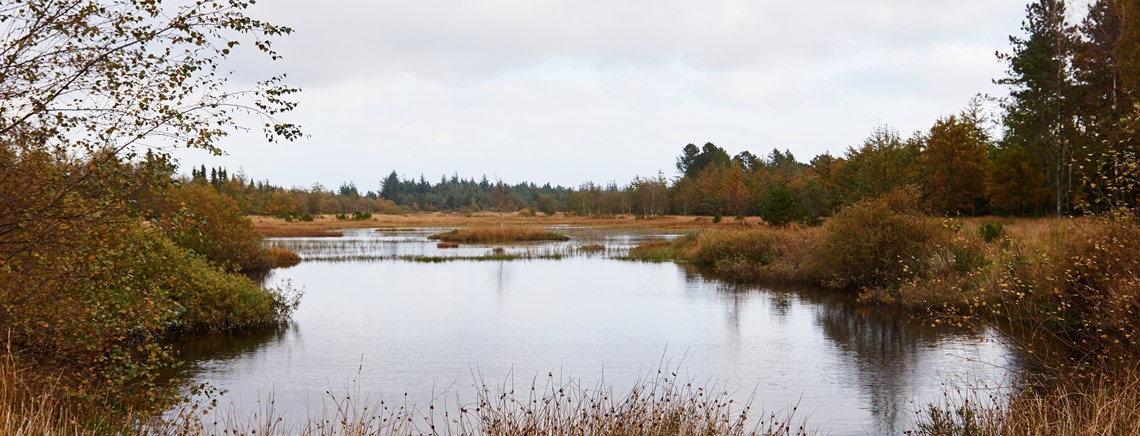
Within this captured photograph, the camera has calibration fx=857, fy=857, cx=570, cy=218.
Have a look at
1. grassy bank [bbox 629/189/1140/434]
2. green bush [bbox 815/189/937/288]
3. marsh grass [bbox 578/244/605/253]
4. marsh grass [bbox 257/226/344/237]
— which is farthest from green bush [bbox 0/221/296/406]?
marsh grass [bbox 257/226/344/237]

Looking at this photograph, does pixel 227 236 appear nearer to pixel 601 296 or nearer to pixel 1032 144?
pixel 601 296

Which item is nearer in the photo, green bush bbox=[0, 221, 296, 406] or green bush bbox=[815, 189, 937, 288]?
green bush bbox=[0, 221, 296, 406]

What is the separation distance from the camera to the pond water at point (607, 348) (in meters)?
15.8

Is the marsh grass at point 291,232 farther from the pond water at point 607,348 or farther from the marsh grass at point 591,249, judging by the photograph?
the pond water at point 607,348

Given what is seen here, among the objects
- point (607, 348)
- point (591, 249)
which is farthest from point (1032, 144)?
point (607, 348)

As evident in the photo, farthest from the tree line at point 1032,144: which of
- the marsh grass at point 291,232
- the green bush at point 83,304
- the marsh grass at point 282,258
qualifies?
the marsh grass at point 282,258

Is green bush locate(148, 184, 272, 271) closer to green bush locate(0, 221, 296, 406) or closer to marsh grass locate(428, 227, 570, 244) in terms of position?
marsh grass locate(428, 227, 570, 244)

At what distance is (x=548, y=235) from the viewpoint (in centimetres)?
6719

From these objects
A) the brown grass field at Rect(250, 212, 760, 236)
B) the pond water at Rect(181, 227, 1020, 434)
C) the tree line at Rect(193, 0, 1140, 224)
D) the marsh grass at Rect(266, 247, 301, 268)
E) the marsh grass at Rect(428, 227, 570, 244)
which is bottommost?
the pond water at Rect(181, 227, 1020, 434)

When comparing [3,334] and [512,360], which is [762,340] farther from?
[3,334]

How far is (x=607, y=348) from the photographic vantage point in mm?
20828

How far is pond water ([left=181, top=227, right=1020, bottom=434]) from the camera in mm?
15781

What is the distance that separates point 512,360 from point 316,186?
145660 millimetres

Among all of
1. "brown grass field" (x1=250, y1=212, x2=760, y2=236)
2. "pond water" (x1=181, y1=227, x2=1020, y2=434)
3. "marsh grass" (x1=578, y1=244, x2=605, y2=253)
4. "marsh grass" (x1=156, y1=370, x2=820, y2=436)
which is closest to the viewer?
"marsh grass" (x1=156, y1=370, x2=820, y2=436)
